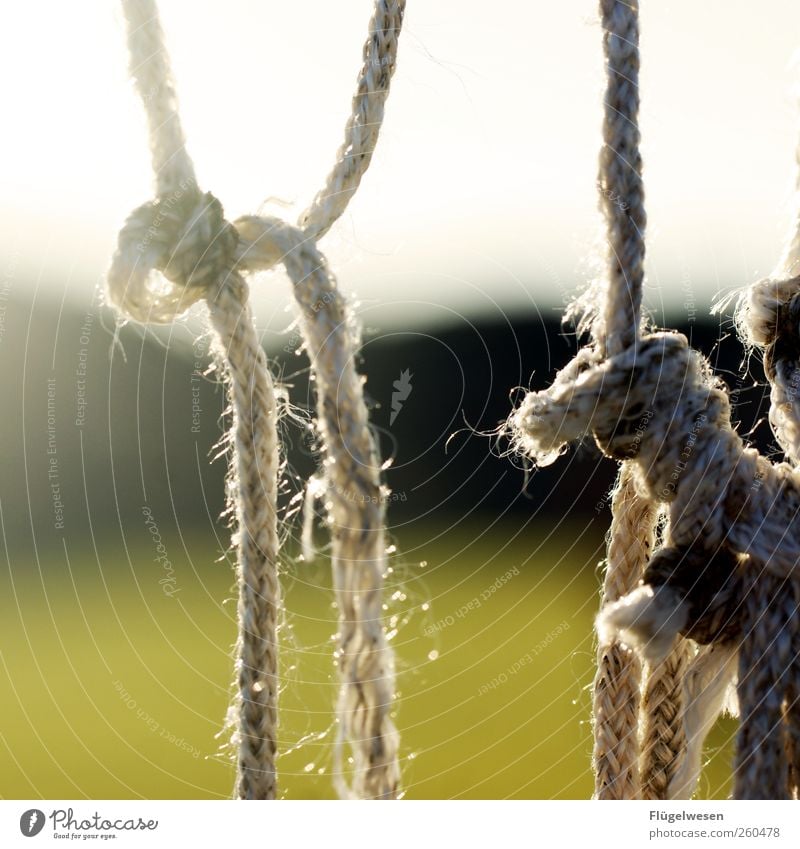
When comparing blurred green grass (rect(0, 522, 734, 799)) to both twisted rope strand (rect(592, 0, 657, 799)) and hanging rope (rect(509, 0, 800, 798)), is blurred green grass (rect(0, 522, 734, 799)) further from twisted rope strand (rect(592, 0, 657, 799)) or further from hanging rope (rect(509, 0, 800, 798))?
twisted rope strand (rect(592, 0, 657, 799))

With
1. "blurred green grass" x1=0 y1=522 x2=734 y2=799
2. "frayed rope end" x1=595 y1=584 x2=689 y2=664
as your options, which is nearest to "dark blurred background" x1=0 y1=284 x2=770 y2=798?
"blurred green grass" x1=0 y1=522 x2=734 y2=799

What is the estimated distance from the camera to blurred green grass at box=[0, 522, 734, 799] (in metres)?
0.55

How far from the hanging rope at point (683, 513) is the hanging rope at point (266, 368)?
0.29ft

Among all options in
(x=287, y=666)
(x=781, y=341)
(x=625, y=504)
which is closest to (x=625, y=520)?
(x=625, y=504)

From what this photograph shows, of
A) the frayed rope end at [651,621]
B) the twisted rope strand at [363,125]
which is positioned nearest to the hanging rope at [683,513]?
the frayed rope end at [651,621]

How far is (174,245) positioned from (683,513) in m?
0.26

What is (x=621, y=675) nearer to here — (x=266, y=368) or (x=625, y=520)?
(x=625, y=520)

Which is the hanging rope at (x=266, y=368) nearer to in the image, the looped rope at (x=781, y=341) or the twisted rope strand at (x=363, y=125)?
the twisted rope strand at (x=363, y=125)

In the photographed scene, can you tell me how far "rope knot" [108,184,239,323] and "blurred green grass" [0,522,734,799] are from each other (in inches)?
7.4

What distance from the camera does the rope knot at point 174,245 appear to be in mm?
394

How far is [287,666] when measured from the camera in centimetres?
52
